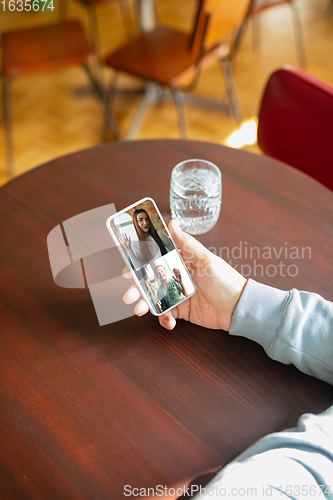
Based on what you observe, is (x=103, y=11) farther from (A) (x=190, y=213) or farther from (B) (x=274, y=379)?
(B) (x=274, y=379)

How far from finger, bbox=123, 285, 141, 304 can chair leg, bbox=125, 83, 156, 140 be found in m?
1.40

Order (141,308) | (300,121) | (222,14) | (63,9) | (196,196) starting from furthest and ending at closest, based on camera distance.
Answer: (63,9)
(222,14)
(300,121)
(196,196)
(141,308)

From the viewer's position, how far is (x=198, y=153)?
34.0 inches

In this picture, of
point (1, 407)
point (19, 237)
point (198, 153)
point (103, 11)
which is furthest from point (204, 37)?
point (103, 11)

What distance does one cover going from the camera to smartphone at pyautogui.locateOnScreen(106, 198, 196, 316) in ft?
1.93

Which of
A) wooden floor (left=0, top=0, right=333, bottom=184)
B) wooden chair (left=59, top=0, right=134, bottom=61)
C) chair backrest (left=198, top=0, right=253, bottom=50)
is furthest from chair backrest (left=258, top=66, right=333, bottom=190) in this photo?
wooden chair (left=59, top=0, right=134, bottom=61)

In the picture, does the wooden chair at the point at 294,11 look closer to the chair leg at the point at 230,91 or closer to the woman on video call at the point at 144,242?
the chair leg at the point at 230,91

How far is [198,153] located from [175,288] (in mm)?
374

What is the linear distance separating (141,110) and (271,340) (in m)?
1.61

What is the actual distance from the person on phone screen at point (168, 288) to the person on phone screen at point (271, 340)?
0.07ft

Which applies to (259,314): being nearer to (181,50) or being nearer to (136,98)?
(181,50)

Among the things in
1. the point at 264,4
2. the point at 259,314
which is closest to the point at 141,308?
the point at 259,314

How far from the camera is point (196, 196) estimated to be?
27.5 inches

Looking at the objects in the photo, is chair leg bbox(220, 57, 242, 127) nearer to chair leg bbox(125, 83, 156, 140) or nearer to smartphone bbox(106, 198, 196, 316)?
chair leg bbox(125, 83, 156, 140)
